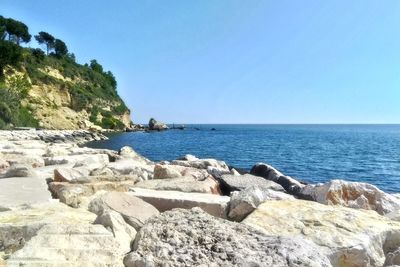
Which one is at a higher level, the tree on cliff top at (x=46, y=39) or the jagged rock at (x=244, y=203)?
the tree on cliff top at (x=46, y=39)

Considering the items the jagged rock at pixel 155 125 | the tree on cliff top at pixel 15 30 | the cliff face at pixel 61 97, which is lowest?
the jagged rock at pixel 155 125

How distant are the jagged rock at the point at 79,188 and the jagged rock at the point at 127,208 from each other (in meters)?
0.78

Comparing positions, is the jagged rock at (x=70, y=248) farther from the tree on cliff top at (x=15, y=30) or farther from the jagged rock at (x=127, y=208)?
the tree on cliff top at (x=15, y=30)

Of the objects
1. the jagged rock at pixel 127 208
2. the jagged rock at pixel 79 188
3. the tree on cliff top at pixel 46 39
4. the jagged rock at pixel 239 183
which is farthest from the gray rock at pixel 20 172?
the tree on cliff top at pixel 46 39

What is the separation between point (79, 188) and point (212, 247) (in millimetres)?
3644

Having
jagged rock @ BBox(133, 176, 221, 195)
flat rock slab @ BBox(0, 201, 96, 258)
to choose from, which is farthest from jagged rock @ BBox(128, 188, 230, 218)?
flat rock slab @ BBox(0, 201, 96, 258)

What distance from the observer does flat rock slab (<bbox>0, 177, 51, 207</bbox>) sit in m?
6.35

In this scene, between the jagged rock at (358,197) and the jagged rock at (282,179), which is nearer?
the jagged rock at (358,197)

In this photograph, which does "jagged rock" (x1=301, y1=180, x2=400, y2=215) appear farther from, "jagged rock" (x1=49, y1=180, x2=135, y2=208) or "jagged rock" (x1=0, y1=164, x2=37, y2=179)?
"jagged rock" (x1=0, y1=164, x2=37, y2=179)

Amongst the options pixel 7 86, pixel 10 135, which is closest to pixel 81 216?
pixel 10 135

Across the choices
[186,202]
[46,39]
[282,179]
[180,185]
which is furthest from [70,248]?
[46,39]

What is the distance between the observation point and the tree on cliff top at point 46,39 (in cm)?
10053

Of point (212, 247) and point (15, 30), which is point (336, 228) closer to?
point (212, 247)

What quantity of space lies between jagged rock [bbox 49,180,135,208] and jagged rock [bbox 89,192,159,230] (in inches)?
30.8
